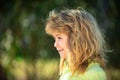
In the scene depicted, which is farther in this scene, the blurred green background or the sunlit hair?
the blurred green background

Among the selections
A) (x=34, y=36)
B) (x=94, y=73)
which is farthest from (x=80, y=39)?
(x=34, y=36)

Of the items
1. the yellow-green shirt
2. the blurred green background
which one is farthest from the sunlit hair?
the blurred green background

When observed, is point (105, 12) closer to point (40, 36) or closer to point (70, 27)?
point (40, 36)

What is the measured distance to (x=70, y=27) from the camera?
10.1 feet

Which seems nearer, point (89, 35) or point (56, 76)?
point (89, 35)

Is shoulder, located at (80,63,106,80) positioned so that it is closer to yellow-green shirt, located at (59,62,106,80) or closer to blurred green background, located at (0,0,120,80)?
yellow-green shirt, located at (59,62,106,80)

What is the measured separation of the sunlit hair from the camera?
304 centimetres

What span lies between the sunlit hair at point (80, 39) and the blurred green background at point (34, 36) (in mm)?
4287

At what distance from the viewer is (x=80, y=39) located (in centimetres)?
305

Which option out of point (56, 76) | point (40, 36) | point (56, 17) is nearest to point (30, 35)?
point (40, 36)

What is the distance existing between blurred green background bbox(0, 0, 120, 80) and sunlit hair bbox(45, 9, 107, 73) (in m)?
4.29

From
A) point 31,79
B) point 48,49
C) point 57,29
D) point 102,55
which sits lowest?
point 31,79

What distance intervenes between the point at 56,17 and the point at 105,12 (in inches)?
187

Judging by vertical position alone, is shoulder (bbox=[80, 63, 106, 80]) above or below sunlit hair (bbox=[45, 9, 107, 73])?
below
